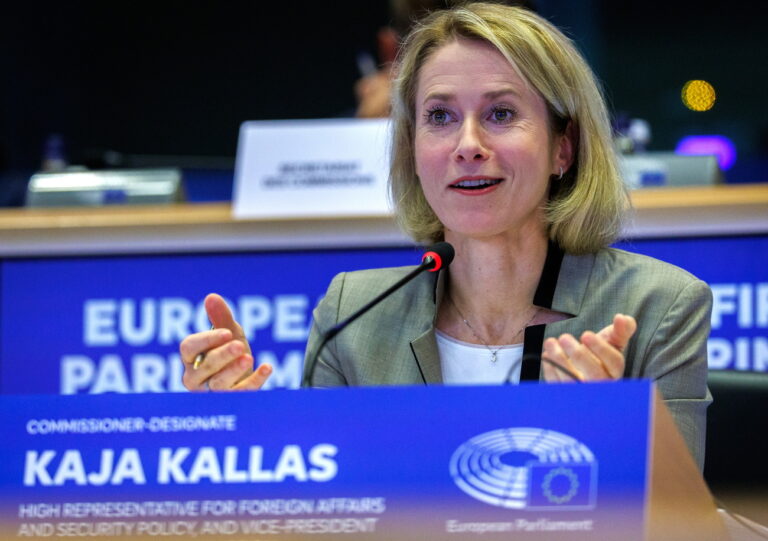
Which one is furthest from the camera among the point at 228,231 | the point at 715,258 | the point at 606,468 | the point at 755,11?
the point at 755,11

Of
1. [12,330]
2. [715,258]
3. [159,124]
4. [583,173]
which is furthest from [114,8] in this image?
[583,173]

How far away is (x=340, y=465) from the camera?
1115 millimetres

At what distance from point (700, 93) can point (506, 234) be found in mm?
4693

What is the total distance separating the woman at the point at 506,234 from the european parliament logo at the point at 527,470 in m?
0.71

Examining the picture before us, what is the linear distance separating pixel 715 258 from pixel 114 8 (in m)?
4.65

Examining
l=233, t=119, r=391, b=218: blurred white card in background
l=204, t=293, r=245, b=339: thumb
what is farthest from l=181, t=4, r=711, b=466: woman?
l=233, t=119, r=391, b=218: blurred white card in background

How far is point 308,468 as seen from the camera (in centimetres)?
112

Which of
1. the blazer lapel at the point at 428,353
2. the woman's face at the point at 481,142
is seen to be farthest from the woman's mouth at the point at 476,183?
the blazer lapel at the point at 428,353

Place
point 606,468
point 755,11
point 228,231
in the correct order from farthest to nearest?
point 755,11, point 228,231, point 606,468

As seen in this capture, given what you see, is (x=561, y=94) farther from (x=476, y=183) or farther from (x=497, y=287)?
(x=497, y=287)

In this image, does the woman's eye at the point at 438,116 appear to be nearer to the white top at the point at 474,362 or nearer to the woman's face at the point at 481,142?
the woman's face at the point at 481,142

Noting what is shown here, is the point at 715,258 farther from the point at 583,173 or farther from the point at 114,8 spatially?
the point at 114,8

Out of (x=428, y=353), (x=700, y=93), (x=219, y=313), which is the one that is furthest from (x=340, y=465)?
(x=700, y=93)

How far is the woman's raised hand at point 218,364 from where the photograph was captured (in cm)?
158
